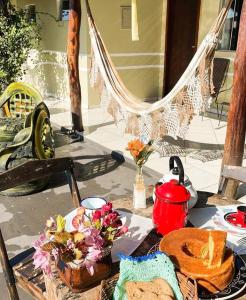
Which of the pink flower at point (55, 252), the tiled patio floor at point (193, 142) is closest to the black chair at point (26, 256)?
the pink flower at point (55, 252)

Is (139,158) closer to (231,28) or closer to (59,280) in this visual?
(59,280)

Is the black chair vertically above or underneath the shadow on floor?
above

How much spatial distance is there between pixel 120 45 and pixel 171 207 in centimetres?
471

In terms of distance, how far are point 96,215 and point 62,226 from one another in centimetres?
12

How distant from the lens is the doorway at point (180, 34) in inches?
219

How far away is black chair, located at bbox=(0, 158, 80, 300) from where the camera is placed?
1262 mm

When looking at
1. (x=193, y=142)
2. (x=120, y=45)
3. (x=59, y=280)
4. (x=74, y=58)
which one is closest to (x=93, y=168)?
(x=193, y=142)

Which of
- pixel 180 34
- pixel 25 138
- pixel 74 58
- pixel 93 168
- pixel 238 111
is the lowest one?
pixel 93 168

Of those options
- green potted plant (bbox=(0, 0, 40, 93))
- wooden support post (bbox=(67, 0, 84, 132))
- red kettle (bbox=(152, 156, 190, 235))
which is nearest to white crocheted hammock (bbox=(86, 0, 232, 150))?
wooden support post (bbox=(67, 0, 84, 132))

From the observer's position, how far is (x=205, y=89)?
3.01 metres

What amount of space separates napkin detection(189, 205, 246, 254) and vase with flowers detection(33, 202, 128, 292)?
0.51 meters

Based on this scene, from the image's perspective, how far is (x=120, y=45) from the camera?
5.64m

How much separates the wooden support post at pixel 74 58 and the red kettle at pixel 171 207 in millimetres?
3245

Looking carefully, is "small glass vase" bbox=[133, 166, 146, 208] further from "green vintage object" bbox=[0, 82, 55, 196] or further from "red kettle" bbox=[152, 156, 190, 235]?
"green vintage object" bbox=[0, 82, 55, 196]
